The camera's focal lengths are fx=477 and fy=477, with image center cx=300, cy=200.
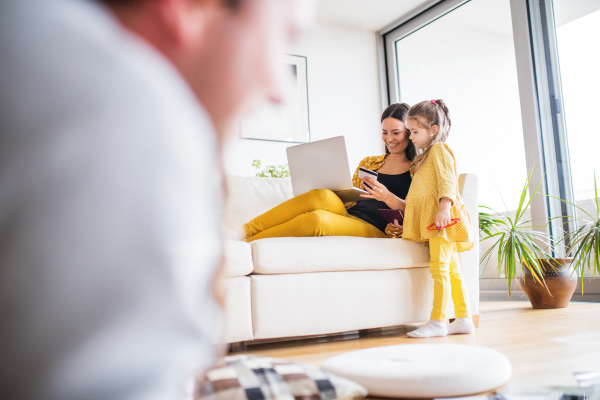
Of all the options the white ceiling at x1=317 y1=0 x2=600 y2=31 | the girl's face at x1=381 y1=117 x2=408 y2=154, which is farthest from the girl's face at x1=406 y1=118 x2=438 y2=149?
the white ceiling at x1=317 y1=0 x2=600 y2=31

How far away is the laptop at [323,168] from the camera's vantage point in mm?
2064

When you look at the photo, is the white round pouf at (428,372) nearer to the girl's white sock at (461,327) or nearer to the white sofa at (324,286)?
the white sofa at (324,286)

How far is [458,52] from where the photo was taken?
3.84 metres

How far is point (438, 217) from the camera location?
1.87m

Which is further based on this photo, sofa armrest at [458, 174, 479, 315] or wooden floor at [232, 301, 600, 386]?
sofa armrest at [458, 174, 479, 315]

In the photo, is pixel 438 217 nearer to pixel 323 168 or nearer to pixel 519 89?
pixel 323 168

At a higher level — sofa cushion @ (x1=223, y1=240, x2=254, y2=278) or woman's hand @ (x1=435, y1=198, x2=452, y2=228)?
woman's hand @ (x1=435, y1=198, x2=452, y2=228)

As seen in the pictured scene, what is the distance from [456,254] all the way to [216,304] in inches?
77.2

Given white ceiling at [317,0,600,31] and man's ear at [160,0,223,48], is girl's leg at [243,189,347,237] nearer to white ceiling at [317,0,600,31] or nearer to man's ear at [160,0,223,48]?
man's ear at [160,0,223,48]

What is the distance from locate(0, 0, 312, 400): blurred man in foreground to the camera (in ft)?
0.40

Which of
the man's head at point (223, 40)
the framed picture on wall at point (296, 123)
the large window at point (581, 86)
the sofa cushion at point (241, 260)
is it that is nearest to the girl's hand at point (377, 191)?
the sofa cushion at point (241, 260)

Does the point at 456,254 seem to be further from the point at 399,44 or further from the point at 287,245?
the point at 399,44

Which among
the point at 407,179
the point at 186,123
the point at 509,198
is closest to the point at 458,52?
the point at 509,198

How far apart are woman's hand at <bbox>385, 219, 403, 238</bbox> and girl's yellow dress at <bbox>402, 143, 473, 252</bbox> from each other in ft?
0.40
